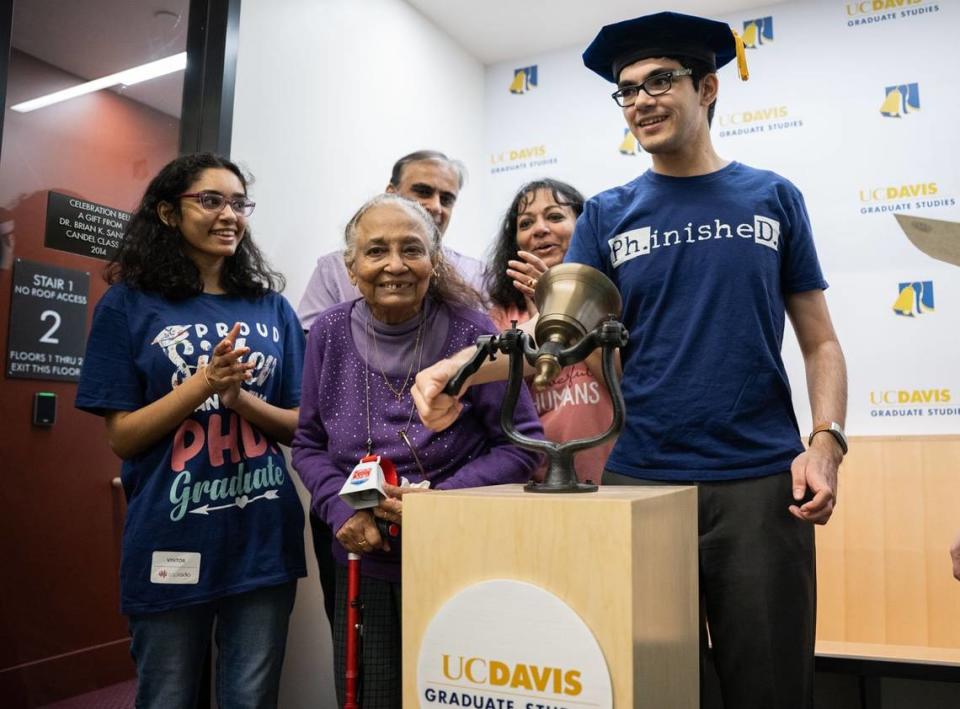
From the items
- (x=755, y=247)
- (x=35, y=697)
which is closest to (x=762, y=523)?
(x=755, y=247)

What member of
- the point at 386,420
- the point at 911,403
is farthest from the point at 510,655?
the point at 911,403

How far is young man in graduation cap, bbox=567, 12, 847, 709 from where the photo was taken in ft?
4.32

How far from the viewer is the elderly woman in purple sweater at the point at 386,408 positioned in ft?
4.88

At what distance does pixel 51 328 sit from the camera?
8.16 ft

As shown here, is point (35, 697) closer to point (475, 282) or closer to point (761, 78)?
point (475, 282)

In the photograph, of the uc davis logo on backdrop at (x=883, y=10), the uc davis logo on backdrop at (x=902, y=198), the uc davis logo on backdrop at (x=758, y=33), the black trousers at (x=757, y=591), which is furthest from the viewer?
the uc davis logo on backdrop at (x=758, y=33)

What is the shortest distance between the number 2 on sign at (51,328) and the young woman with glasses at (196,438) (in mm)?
672

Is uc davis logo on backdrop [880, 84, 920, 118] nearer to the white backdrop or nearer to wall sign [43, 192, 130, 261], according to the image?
the white backdrop

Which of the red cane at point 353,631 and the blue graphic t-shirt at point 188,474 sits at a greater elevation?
the blue graphic t-shirt at point 188,474

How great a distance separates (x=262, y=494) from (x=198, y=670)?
0.42 metres

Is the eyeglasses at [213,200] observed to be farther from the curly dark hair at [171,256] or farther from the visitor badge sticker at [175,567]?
the visitor badge sticker at [175,567]

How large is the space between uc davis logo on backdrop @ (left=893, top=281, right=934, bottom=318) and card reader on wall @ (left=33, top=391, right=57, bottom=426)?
11.4ft

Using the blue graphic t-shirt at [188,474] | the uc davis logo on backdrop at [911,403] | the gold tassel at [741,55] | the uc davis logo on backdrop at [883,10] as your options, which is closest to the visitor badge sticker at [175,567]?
the blue graphic t-shirt at [188,474]

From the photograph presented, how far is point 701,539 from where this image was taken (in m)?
1.36
